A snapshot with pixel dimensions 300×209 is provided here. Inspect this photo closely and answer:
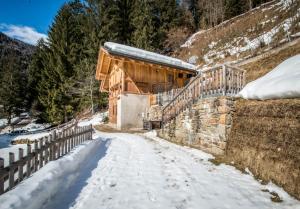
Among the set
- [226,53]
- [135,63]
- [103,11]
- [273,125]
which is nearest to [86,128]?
[273,125]

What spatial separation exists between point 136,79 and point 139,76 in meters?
0.44

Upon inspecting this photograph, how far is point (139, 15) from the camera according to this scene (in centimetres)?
3503

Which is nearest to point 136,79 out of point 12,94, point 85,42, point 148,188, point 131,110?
point 131,110

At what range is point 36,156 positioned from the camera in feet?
14.6

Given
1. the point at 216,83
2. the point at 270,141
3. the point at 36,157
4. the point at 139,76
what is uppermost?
the point at 139,76

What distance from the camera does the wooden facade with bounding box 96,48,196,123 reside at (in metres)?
18.0

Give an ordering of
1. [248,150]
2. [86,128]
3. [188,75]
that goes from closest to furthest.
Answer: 1. [248,150]
2. [86,128]
3. [188,75]

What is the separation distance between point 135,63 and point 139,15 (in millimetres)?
19979

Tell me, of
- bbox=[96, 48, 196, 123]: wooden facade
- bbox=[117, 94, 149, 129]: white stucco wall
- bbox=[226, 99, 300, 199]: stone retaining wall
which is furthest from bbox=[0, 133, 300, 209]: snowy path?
bbox=[96, 48, 196, 123]: wooden facade

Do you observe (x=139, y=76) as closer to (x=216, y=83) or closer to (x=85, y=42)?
(x=216, y=83)

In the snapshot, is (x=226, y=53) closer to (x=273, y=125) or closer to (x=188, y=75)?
(x=188, y=75)

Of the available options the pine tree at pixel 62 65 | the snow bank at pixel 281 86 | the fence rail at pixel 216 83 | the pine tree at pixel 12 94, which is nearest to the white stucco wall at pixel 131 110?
the fence rail at pixel 216 83

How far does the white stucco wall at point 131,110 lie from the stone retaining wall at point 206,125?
23.8ft

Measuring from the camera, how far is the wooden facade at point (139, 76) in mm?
17986
